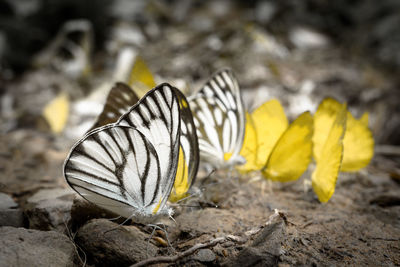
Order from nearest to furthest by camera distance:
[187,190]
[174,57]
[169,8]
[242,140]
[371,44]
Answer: [187,190]
[242,140]
[174,57]
[371,44]
[169,8]

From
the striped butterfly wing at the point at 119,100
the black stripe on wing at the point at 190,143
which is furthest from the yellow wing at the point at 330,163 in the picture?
the striped butterfly wing at the point at 119,100

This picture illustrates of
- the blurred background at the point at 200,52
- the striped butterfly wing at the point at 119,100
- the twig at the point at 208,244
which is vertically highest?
the blurred background at the point at 200,52

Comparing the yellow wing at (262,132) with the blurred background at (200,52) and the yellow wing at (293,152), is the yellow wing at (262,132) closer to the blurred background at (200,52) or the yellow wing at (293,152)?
the yellow wing at (293,152)

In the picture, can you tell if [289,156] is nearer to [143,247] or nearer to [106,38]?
[143,247]

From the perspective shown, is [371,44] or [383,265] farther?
[371,44]

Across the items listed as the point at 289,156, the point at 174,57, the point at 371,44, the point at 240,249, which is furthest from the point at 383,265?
the point at 371,44

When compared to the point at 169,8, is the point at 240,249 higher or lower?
lower

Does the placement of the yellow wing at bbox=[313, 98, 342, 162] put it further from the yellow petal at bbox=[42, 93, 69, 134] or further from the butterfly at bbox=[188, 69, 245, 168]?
the yellow petal at bbox=[42, 93, 69, 134]
